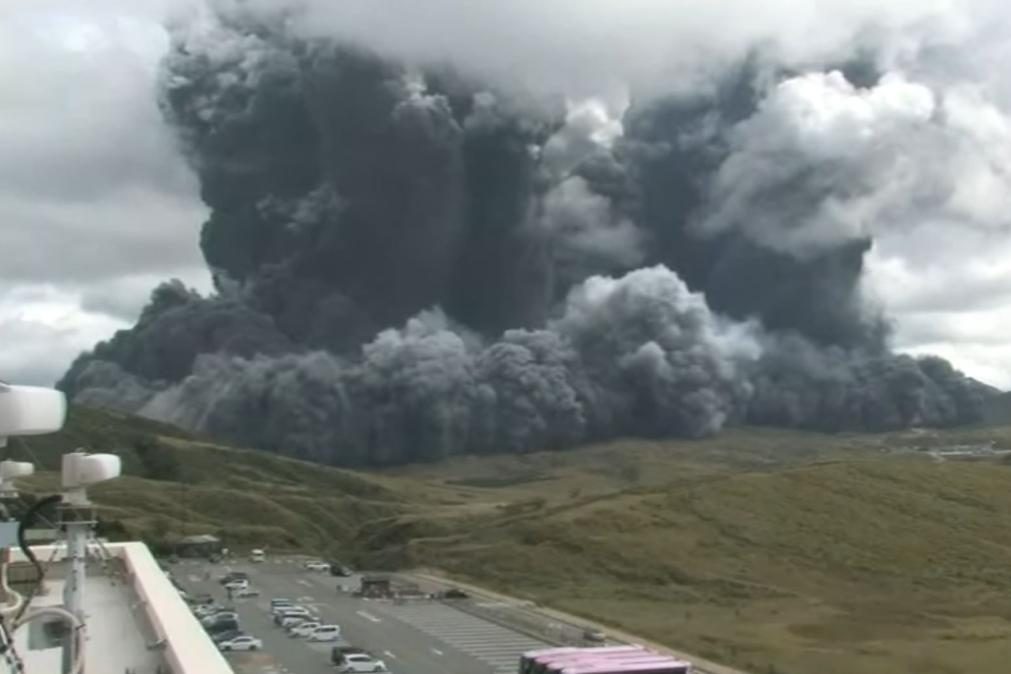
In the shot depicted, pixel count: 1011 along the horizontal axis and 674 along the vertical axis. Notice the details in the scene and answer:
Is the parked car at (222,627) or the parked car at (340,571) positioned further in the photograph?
the parked car at (340,571)

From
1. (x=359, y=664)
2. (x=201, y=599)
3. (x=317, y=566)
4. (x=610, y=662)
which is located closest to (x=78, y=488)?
(x=610, y=662)

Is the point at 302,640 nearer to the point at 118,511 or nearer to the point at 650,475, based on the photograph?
the point at 118,511

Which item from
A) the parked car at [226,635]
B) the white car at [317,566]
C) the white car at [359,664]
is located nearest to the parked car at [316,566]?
the white car at [317,566]

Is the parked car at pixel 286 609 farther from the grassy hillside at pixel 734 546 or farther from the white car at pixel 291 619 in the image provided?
the grassy hillside at pixel 734 546

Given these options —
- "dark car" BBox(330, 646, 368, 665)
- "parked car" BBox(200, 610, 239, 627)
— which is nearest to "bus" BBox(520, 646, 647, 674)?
"dark car" BBox(330, 646, 368, 665)

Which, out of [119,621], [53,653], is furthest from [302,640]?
[53,653]
